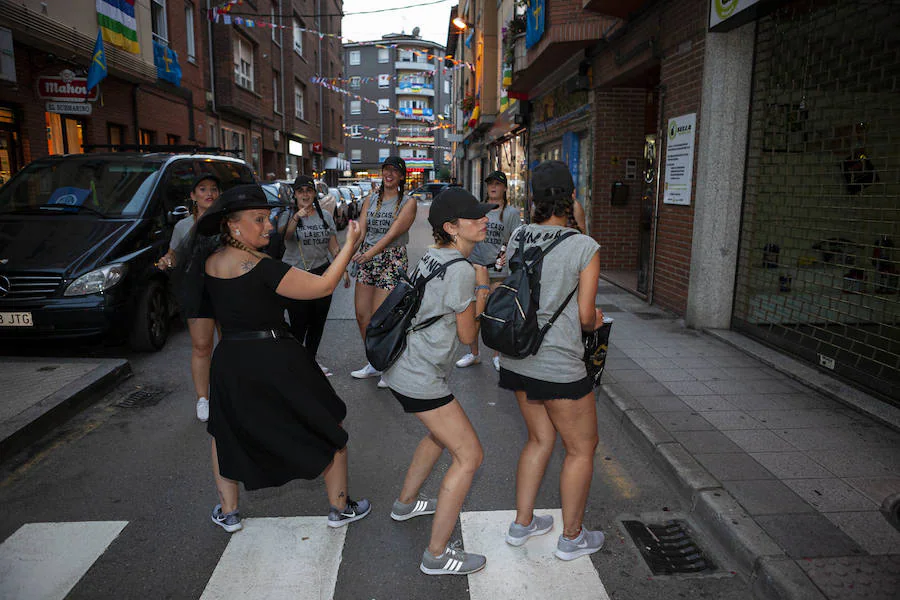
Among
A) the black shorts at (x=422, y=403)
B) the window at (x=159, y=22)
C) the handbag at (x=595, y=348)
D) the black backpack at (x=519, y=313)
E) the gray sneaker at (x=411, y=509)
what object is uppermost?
the window at (x=159, y=22)

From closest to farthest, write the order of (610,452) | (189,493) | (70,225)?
(189,493) → (610,452) → (70,225)

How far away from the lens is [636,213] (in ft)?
37.3

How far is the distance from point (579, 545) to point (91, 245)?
5.56 metres

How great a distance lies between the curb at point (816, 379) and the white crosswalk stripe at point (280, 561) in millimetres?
3946

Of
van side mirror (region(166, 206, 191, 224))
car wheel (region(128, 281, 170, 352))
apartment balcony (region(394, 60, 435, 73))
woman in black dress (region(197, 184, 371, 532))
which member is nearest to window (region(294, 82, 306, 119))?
van side mirror (region(166, 206, 191, 224))

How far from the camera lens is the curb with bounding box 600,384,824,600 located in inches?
108

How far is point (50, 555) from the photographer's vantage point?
121 inches

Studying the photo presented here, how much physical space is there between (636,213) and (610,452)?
25.6 feet

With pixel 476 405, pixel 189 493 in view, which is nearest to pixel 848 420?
pixel 476 405

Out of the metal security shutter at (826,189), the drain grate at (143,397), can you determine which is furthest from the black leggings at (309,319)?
the metal security shutter at (826,189)

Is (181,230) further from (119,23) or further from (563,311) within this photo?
(119,23)

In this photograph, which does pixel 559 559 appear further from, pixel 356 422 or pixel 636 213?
pixel 636 213

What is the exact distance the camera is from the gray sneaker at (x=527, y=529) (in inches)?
125

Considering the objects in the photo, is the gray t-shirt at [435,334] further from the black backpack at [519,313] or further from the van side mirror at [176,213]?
the van side mirror at [176,213]
